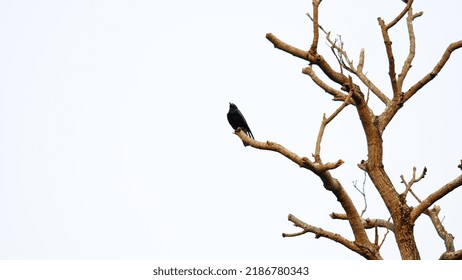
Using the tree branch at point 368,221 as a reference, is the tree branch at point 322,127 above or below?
above

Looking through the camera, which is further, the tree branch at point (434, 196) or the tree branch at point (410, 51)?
the tree branch at point (410, 51)

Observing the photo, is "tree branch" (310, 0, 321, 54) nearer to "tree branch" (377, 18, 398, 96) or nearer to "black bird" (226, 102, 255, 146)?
"tree branch" (377, 18, 398, 96)

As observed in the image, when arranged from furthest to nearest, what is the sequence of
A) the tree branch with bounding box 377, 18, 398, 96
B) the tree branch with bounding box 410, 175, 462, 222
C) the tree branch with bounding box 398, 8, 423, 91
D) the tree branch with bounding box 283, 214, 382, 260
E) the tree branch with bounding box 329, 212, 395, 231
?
the tree branch with bounding box 329, 212, 395, 231 → the tree branch with bounding box 398, 8, 423, 91 → the tree branch with bounding box 377, 18, 398, 96 → the tree branch with bounding box 410, 175, 462, 222 → the tree branch with bounding box 283, 214, 382, 260

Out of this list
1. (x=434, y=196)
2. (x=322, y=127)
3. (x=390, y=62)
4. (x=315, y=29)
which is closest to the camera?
(x=322, y=127)

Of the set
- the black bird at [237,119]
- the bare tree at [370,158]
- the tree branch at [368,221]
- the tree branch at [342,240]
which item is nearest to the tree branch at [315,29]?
the bare tree at [370,158]

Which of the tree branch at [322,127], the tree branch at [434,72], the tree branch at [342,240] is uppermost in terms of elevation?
the tree branch at [434,72]

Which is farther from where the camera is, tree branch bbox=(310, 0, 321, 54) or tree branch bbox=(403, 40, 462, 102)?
tree branch bbox=(403, 40, 462, 102)

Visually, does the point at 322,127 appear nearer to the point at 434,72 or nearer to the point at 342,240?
the point at 342,240

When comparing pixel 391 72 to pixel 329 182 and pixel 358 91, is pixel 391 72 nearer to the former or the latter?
pixel 358 91

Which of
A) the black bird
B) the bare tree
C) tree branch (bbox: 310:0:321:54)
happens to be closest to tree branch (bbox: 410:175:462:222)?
the bare tree

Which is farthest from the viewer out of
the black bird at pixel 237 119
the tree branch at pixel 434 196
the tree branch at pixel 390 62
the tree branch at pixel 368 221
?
the black bird at pixel 237 119

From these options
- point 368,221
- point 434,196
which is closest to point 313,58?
point 434,196

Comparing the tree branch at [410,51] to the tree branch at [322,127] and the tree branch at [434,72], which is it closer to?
the tree branch at [434,72]

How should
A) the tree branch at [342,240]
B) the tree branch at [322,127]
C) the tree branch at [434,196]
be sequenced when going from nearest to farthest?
the tree branch at [322,127]
the tree branch at [342,240]
the tree branch at [434,196]
